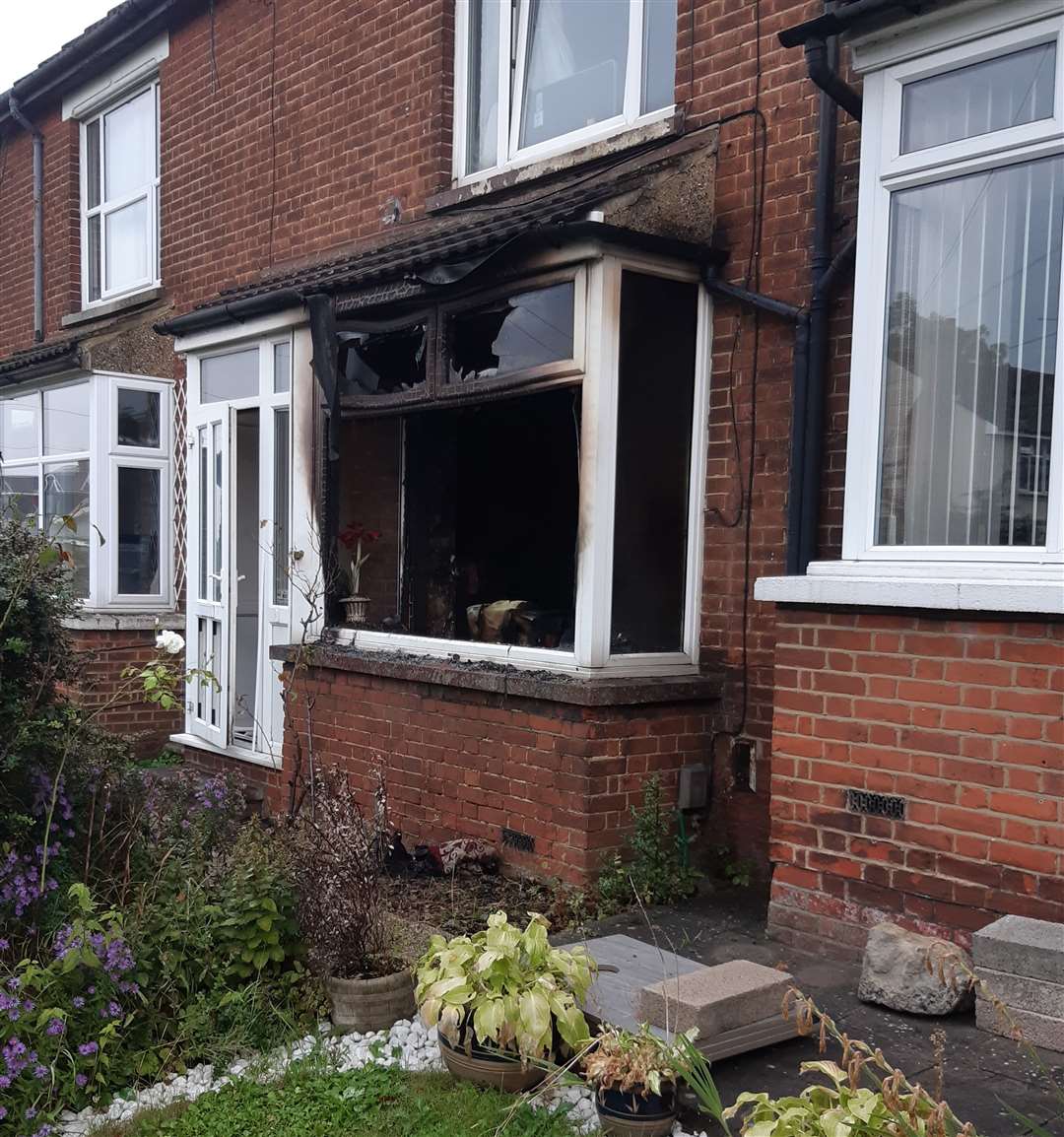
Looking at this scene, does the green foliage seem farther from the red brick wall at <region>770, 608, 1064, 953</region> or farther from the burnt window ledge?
the red brick wall at <region>770, 608, 1064, 953</region>

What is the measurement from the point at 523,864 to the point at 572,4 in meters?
5.17

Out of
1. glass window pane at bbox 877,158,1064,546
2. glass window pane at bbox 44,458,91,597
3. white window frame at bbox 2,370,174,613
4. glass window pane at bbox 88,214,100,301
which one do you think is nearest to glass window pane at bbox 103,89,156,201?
glass window pane at bbox 88,214,100,301

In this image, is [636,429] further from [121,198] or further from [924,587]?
[121,198]

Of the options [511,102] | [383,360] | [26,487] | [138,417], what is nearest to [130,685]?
[138,417]

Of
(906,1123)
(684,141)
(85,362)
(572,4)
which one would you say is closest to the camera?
(906,1123)

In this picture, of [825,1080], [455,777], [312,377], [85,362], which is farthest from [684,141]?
[85,362]

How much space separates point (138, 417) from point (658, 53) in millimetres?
5998

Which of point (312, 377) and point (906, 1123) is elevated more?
point (312, 377)

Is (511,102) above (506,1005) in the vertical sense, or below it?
above

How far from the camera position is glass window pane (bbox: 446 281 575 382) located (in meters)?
5.34

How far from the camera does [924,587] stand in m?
3.86

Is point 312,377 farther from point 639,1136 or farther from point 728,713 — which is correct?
point 639,1136

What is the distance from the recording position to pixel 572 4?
6.76 meters

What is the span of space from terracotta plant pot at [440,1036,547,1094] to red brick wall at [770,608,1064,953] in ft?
4.86
